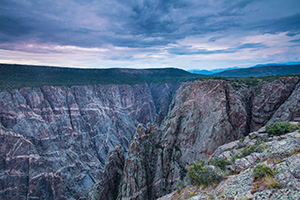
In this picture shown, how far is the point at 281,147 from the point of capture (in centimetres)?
1006

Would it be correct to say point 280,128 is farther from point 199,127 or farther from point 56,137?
point 56,137

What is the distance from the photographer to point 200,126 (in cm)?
2905

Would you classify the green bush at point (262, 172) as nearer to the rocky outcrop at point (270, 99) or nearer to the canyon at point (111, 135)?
the canyon at point (111, 135)

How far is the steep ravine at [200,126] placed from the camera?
25734 millimetres

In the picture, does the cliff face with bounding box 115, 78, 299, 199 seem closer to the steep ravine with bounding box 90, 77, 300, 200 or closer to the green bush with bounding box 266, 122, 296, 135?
the steep ravine with bounding box 90, 77, 300, 200

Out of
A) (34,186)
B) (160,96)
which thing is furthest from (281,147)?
(160,96)

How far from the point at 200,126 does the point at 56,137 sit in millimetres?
47322

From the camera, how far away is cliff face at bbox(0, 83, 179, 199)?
135 feet

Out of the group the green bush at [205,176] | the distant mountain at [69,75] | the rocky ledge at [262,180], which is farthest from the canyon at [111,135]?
the green bush at [205,176]

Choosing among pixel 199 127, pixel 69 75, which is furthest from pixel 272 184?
pixel 69 75

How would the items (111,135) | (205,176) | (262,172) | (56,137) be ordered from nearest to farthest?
(262,172) < (205,176) < (56,137) < (111,135)

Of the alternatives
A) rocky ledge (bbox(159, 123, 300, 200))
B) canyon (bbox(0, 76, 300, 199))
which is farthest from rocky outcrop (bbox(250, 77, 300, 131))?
rocky ledge (bbox(159, 123, 300, 200))

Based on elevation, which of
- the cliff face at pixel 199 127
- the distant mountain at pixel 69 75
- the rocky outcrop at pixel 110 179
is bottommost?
the rocky outcrop at pixel 110 179

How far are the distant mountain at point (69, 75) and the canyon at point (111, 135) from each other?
6939 millimetres
